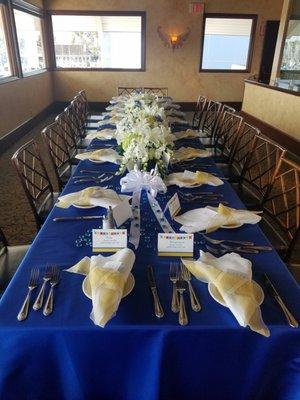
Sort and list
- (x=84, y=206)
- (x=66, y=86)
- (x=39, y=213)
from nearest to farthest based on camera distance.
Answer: (x=84, y=206) < (x=39, y=213) < (x=66, y=86)

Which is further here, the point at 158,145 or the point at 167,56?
the point at 167,56

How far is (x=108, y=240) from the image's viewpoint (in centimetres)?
106

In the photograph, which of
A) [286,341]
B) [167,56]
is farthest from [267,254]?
[167,56]

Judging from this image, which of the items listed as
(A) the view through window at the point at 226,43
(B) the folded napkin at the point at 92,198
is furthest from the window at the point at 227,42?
(B) the folded napkin at the point at 92,198

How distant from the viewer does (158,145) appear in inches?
61.1

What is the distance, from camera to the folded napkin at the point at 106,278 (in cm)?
78

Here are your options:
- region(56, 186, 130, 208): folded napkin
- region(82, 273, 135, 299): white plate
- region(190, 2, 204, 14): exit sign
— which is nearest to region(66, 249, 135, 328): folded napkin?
region(82, 273, 135, 299): white plate

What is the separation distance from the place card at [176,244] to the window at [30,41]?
211 inches

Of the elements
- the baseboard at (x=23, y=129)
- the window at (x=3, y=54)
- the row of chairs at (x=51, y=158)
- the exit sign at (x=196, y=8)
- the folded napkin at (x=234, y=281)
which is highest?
the exit sign at (x=196, y=8)

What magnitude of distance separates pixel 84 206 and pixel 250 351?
2.80 feet

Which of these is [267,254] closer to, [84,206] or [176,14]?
[84,206]

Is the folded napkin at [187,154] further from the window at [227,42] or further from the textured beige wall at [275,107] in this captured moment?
the window at [227,42]

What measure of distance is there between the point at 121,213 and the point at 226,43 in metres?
7.02

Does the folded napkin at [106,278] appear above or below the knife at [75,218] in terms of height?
above
